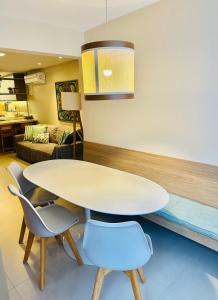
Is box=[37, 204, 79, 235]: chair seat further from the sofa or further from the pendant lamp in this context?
the sofa

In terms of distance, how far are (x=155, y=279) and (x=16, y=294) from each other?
1.11 meters

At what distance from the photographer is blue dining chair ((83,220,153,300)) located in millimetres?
1258

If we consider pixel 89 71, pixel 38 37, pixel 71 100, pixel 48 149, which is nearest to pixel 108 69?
pixel 89 71

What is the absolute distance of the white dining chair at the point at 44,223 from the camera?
1690 mm

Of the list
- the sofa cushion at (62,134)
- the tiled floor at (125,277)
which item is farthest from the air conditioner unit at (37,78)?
the tiled floor at (125,277)

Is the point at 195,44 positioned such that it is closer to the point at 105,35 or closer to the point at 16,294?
the point at 105,35

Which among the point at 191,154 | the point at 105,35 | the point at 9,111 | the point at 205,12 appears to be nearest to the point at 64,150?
the point at 105,35

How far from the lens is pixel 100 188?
75.9 inches

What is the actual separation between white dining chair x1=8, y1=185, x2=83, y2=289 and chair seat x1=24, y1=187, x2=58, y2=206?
0.59 feet

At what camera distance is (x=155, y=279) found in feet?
5.98

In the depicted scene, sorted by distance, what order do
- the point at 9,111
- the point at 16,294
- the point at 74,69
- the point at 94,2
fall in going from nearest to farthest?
the point at 16,294
the point at 94,2
the point at 74,69
the point at 9,111

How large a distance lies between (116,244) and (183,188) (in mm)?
1212

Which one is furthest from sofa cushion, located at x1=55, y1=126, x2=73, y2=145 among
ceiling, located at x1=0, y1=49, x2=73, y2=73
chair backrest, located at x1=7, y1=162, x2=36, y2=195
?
chair backrest, located at x1=7, y1=162, x2=36, y2=195

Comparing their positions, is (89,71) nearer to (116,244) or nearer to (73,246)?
(116,244)
